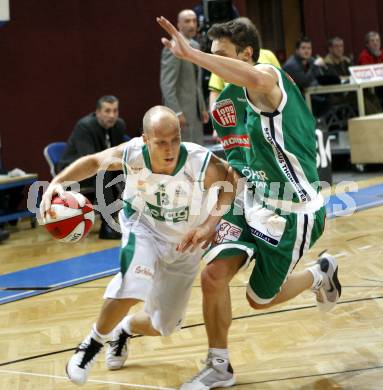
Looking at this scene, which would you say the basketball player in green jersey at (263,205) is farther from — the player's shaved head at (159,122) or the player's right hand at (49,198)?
the player's right hand at (49,198)

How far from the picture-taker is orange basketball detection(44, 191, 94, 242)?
4.20 m

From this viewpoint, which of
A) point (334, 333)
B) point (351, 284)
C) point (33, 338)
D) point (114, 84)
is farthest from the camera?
point (114, 84)

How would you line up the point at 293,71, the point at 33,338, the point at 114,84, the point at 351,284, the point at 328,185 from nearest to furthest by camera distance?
the point at 33,338 → the point at 351,284 → the point at 328,185 → the point at 114,84 → the point at 293,71

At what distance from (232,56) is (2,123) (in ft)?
23.0

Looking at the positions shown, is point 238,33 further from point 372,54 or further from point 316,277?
point 372,54

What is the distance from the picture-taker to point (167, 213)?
438 centimetres

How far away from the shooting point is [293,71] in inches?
511

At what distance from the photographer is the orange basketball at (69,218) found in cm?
420

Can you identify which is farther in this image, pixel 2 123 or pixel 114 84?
pixel 114 84

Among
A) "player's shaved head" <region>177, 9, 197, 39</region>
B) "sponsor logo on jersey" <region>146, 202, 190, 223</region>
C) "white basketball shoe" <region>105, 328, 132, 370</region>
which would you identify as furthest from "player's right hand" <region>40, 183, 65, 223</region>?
"player's shaved head" <region>177, 9, 197, 39</region>

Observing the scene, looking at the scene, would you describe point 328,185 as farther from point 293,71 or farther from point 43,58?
point 43,58

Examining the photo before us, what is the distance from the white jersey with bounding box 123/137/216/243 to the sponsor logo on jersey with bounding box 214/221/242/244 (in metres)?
0.16

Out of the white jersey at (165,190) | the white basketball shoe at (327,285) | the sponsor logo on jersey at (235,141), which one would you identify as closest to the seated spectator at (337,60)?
the white basketball shoe at (327,285)

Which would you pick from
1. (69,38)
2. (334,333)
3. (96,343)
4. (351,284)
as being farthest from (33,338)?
(69,38)
